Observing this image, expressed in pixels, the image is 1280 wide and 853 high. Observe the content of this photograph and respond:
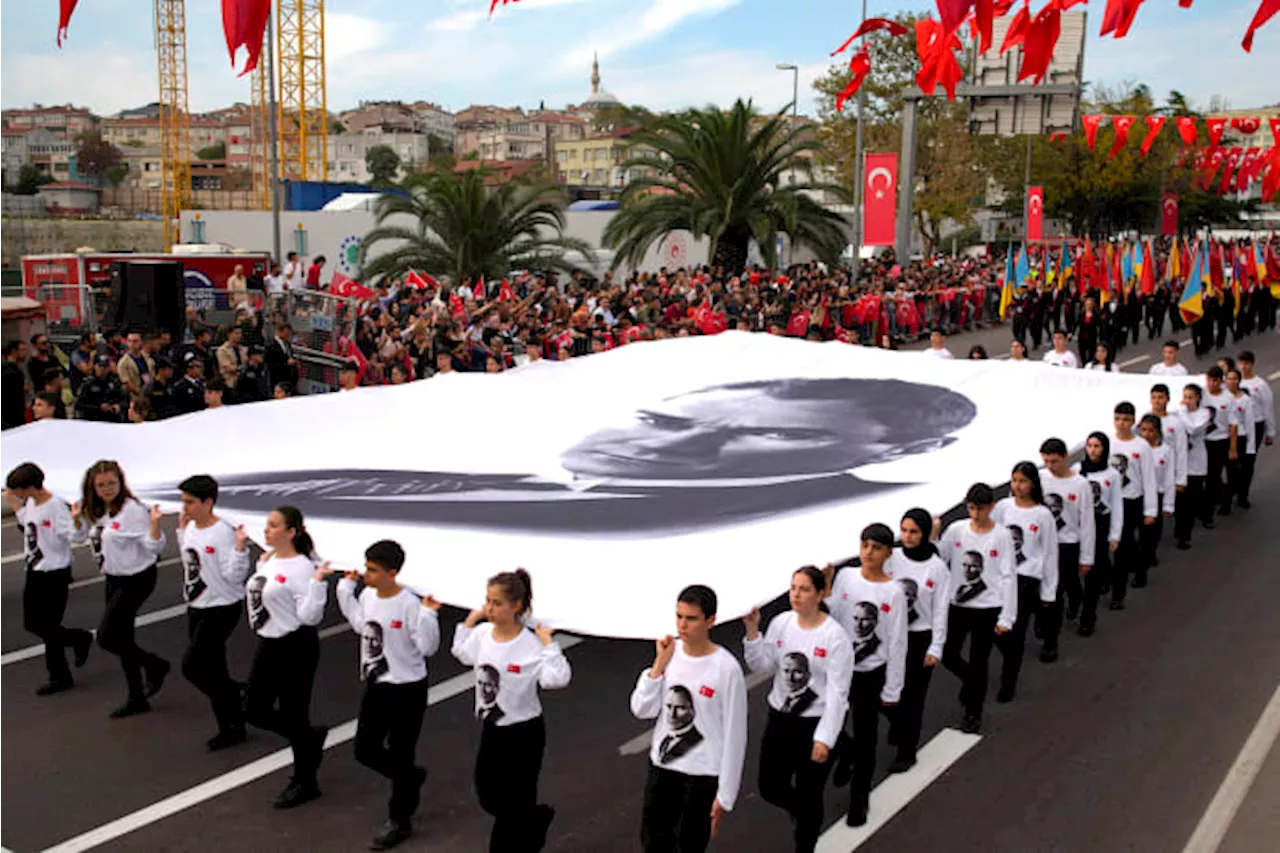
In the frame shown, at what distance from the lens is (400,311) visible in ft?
62.2

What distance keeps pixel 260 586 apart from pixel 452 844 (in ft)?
5.40

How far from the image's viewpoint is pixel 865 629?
6156 millimetres

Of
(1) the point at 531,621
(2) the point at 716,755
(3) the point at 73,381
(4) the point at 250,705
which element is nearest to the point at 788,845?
(2) the point at 716,755

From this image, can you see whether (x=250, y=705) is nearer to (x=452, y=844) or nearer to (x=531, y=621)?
(x=452, y=844)

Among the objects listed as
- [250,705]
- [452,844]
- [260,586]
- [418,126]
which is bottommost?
[452,844]

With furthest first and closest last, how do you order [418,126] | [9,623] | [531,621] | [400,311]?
1. [418,126]
2. [400,311]
3. [9,623]
4. [531,621]

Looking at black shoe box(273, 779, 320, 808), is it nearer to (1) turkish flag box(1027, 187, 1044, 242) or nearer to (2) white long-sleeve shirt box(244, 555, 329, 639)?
(2) white long-sleeve shirt box(244, 555, 329, 639)

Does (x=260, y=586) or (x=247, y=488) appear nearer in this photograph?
(x=260, y=586)

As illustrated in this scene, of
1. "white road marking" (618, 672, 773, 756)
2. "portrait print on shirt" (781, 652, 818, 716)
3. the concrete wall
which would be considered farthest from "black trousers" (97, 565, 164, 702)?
the concrete wall

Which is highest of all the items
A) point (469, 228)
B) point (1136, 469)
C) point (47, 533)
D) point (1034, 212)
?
point (1034, 212)

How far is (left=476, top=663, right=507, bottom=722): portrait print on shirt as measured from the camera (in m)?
5.47

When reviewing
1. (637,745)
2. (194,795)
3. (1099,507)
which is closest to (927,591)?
(637,745)

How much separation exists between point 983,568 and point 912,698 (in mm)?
922

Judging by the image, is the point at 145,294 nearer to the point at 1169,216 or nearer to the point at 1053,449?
the point at 1053,449
